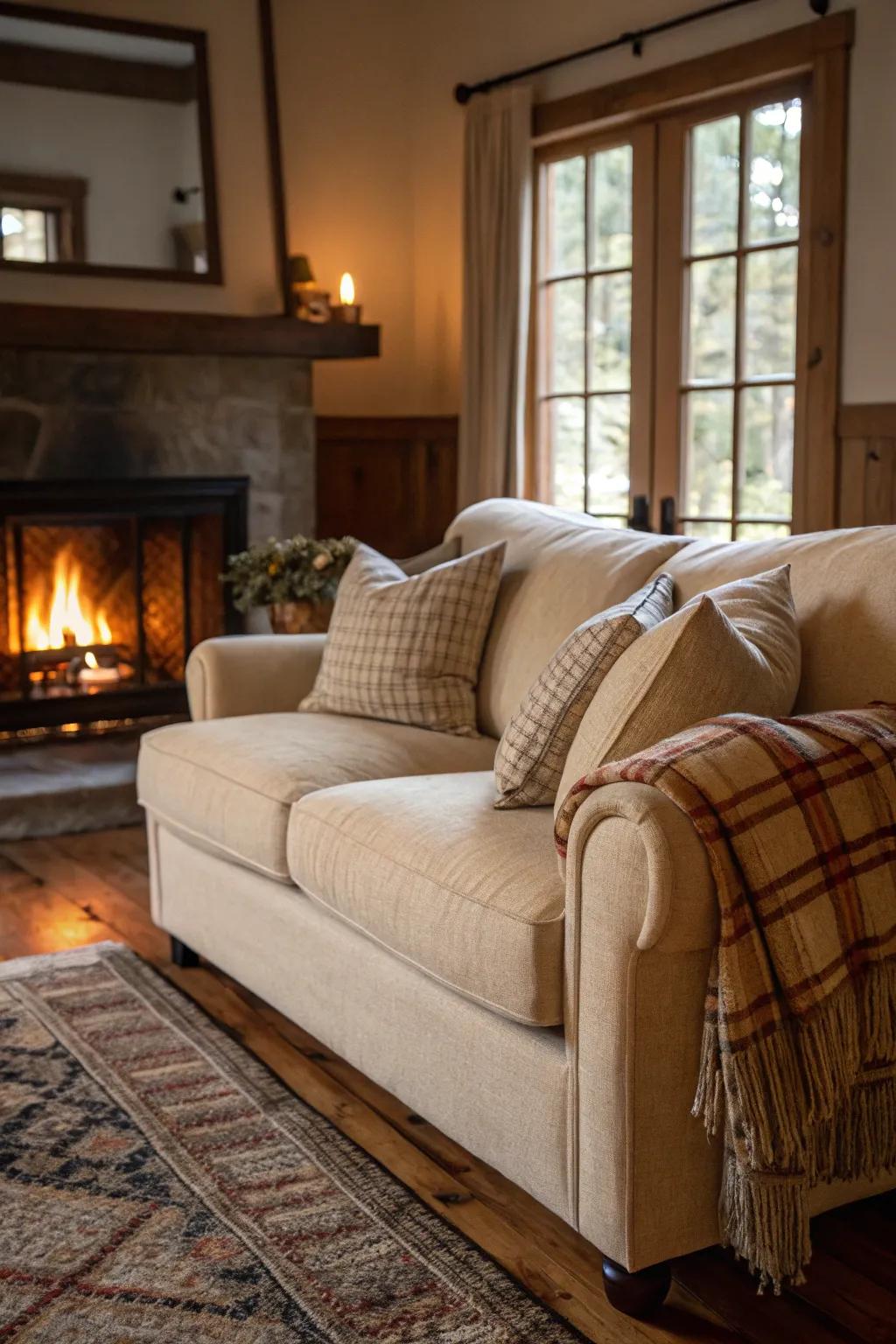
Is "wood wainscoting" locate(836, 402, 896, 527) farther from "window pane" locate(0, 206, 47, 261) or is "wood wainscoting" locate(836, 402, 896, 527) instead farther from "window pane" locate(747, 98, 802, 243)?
"window pane" locate(0, 206, 47, 261)

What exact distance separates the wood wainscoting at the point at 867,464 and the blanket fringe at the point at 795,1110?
92.4 inches

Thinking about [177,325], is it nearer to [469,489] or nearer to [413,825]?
[469,489]

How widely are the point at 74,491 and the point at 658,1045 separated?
3625mm

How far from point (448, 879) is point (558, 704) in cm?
36

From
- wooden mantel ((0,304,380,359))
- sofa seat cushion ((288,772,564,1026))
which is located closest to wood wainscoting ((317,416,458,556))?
wooden mantel ((0,304,380,359))

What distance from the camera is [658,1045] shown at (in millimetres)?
1837

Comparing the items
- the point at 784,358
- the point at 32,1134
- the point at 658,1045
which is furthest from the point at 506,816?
the point at 784,358

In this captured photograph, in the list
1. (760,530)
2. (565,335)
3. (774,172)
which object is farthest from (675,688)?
(565,335)

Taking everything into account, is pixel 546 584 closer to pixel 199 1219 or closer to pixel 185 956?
pixel 185 956

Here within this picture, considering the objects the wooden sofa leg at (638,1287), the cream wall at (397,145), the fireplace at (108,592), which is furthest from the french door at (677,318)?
the wooden sofa leg at (638,1287)

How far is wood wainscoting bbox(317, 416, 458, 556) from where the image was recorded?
577 cm

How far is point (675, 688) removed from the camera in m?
2.03

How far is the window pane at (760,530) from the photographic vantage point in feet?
14.6

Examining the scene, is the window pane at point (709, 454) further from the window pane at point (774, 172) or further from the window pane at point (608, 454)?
the window pane at point (774, 172)
